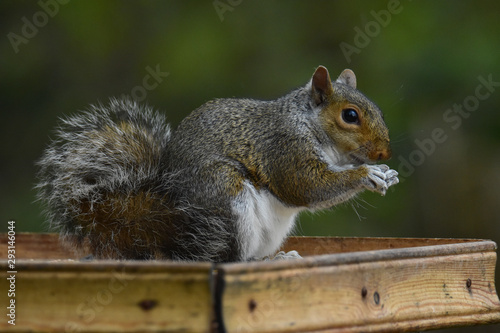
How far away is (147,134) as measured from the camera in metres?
2.21

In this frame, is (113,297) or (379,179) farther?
(379,179)

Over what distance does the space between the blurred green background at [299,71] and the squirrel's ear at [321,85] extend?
5.35 feet

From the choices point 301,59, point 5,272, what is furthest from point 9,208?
point 5,272

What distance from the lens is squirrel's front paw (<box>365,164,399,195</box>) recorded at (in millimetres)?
2074

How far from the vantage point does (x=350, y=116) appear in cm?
217

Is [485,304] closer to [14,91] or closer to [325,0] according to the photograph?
[325,0]
